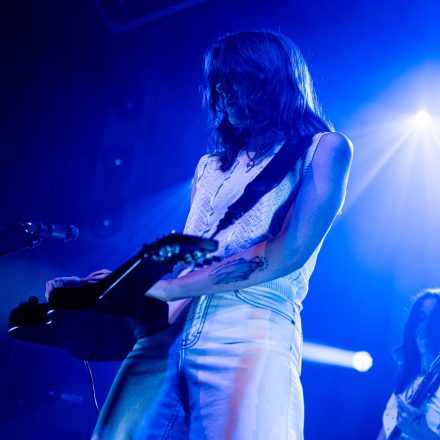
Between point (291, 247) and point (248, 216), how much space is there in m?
0.24

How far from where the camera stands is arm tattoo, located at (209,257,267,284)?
1624 mm

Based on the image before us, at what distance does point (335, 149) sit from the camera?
176 centimetres

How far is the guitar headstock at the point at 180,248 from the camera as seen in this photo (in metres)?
1.36

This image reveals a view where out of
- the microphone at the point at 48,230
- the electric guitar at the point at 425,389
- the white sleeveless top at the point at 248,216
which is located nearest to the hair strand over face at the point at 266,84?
the white sleeveless top at the point at 248,216

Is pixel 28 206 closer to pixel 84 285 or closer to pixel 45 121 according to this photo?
pixel 45 121

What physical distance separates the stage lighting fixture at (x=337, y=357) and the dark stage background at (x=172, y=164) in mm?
81

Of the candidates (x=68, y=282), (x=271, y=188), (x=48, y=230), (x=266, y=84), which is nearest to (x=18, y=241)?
(x=48, y=230)

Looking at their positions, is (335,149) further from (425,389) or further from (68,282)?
(425,389)

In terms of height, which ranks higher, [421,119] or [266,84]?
[421,119]

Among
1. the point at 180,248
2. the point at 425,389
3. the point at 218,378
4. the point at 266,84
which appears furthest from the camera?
the point at 425,389

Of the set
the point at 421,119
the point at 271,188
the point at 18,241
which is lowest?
the point at 271,188

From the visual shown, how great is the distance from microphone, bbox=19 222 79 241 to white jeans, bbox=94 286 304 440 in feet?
8.73

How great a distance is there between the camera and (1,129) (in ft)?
17.1

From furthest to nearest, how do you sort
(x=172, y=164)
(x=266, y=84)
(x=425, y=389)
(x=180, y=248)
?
1. (x=172, y=164)
2. (x=425, y=389)
3. (x=266, y=84)
4. (x=180, y=248)
